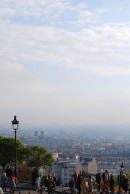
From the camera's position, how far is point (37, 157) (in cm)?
3975

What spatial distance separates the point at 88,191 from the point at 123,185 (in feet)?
7.42

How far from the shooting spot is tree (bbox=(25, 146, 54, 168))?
3816 centimetres

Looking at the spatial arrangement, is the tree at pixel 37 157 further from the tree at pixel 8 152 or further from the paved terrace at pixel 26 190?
the paved terrace at pixel 26 190

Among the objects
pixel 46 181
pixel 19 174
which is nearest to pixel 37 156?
pixel 19 174

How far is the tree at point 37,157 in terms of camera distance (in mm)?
38156

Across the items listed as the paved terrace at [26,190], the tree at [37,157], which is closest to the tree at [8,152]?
the tree at [37,157]

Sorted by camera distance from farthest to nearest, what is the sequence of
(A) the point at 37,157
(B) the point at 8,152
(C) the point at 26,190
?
(A) the point at 37,157
(B) the point at 8,152
(C) the point at 26,190

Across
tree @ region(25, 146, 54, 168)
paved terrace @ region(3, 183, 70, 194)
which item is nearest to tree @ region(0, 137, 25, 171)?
tree @ region(25, 146, 54, 168)

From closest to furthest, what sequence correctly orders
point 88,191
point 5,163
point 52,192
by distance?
point 88,191 → point 52,192 → point 5,163

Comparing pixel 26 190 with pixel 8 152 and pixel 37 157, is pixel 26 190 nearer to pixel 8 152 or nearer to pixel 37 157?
pixel 8 152

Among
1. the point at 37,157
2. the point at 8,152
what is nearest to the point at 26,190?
the point at 8,152

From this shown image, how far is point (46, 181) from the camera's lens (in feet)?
72.1

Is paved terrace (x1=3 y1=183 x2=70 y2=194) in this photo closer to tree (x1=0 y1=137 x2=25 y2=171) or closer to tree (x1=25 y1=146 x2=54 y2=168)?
tree (x1=0 y1=137 x2=25 y2=171)

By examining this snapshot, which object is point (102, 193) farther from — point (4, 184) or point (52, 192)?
point (4, 184)
